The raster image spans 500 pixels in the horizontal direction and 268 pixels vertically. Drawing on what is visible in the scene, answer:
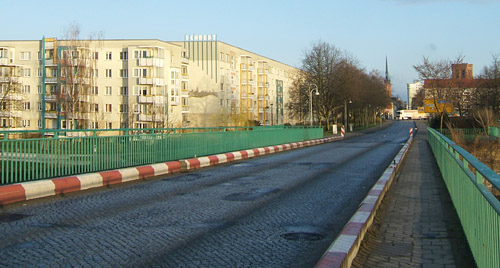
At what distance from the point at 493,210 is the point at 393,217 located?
14.2 feet

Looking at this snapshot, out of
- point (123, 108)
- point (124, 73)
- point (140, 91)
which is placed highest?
point (124, 73)

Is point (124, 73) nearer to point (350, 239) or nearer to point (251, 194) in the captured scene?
point (251, 194)

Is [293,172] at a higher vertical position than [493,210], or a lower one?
lower

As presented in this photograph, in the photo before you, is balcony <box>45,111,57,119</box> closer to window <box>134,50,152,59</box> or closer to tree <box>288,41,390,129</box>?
window <box>134,50,152,59</box>

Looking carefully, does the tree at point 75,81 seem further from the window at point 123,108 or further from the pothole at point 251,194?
the pothole at point 251,194

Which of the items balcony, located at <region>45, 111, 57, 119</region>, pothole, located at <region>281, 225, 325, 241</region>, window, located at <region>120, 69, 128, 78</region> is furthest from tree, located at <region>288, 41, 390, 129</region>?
pothole, located at <region>281, 225, 325, 241</region>

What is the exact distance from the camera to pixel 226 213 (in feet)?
26.4

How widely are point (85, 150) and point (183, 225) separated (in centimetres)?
652

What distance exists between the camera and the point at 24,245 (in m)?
5.79

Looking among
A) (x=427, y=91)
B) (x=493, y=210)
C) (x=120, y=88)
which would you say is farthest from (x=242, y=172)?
(x=120, y=88)

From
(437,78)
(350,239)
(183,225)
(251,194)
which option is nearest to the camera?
(350,239)

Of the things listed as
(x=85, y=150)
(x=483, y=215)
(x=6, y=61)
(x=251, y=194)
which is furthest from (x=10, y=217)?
(x=6, y=61)

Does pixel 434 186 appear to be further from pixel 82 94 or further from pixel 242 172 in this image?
pixel 82 94

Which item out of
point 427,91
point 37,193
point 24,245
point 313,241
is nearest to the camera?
point 24,245
